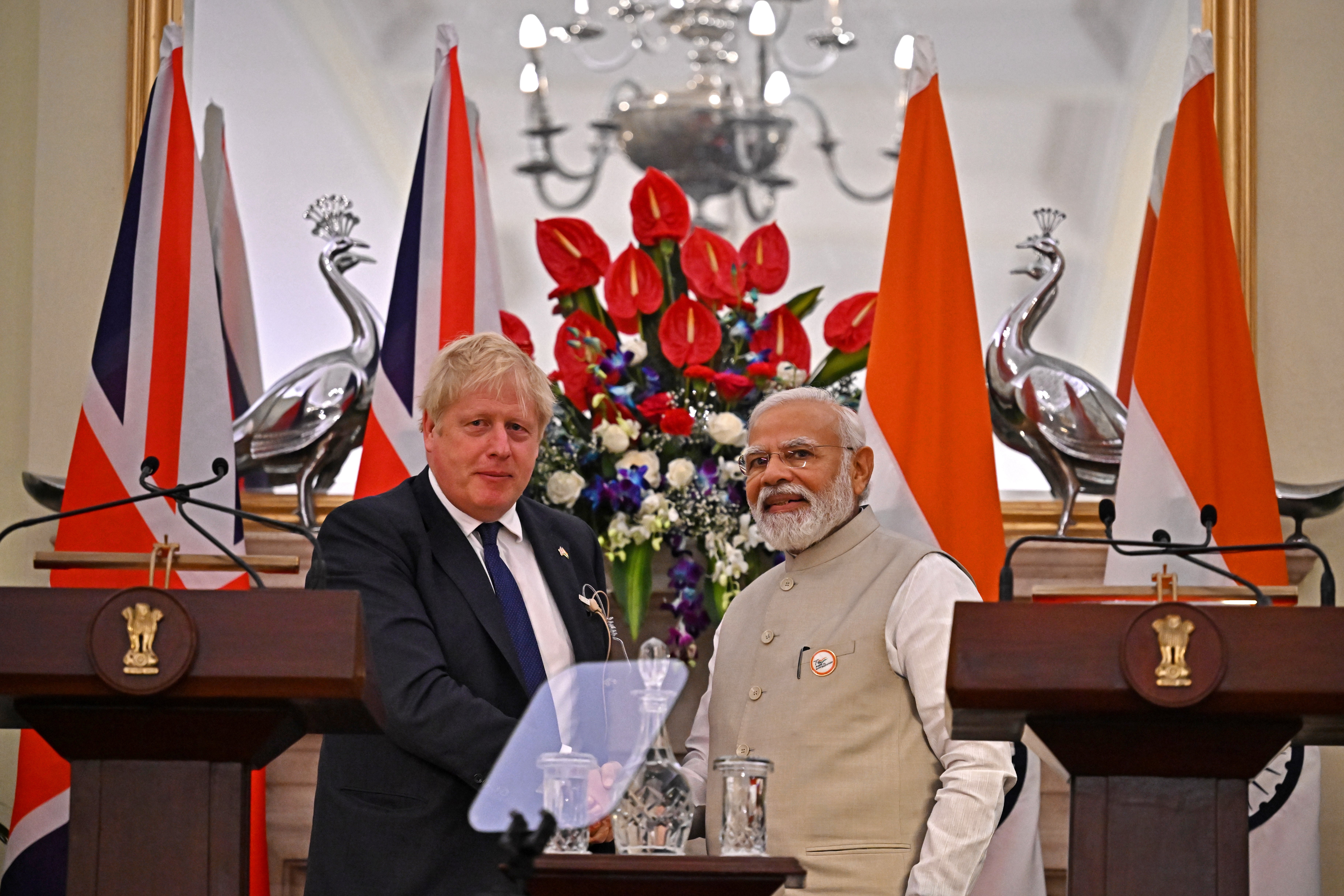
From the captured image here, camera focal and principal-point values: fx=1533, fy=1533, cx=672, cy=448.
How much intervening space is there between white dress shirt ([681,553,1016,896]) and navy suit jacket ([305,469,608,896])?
0.37 m

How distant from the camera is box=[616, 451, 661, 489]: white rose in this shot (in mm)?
3361

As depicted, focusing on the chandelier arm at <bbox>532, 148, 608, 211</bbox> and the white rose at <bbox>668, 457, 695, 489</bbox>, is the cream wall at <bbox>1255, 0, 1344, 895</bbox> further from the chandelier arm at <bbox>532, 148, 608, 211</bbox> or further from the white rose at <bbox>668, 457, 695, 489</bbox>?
the chandelier arm at <bbox>532, 148, 608, 211</bbox>

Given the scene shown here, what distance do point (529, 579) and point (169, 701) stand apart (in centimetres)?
90

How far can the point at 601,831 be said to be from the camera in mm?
2199

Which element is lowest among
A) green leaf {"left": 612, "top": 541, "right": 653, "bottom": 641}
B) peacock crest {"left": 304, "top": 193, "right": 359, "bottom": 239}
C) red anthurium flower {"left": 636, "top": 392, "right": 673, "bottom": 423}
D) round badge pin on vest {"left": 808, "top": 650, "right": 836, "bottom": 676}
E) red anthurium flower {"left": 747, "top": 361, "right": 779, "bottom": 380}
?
round badge pin on vest {"left": 808, "top": 650, "right": 836, "bottom": 676}

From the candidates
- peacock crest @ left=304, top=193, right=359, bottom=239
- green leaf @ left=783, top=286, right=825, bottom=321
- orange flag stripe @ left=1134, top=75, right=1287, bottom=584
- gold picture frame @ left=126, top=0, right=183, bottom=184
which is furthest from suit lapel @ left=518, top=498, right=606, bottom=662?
gold picture frame @ left=126, top=0, right=183, bottom=184

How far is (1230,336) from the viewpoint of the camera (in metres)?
3.44

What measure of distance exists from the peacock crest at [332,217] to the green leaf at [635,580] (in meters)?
1.28

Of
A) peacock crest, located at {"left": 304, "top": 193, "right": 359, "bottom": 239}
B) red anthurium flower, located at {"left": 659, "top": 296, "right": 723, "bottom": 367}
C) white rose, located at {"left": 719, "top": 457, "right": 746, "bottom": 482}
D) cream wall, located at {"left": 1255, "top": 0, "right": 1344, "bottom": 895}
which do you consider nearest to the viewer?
white rose, located at {"left": 719, "top": 457, "right": 746, "bottom": 482}

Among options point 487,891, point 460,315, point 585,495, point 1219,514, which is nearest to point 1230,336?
point 1219,514

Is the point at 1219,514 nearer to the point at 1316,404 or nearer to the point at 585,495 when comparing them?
the point at 1316,404

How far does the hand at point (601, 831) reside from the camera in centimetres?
218

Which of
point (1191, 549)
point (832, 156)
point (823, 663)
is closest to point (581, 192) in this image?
point (832, 156)

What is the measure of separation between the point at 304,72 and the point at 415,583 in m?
2.36
